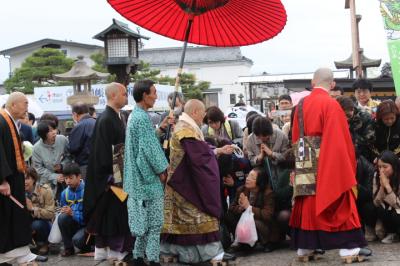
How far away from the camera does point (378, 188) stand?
574 centimetres

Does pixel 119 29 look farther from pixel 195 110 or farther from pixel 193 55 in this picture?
pixel 193 55

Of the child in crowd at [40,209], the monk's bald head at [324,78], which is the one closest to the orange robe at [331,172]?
the monk's bald head at [324,78]

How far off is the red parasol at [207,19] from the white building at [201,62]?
49.1 metres

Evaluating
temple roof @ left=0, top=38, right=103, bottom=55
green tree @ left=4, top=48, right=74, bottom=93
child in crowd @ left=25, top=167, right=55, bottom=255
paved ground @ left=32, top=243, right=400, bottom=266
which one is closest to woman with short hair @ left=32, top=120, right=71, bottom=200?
child in crowd @ left=25, top=167, right=55, bottom=255

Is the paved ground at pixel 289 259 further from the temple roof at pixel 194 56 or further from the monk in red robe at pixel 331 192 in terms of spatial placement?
the temple roof at pixel 194 56

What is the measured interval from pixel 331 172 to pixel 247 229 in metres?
1.24

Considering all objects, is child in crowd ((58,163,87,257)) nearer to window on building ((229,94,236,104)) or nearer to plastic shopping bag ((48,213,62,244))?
plastic shopping bag ((48,213,62,244))

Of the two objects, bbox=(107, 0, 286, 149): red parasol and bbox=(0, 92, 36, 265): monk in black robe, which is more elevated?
bbox=(107, 0, 286, 149): red parasol

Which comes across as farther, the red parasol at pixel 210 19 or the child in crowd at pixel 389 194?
the child in crowd at pixel 389 194

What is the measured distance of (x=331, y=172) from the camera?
471 cm

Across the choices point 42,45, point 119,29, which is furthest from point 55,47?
point 119,29

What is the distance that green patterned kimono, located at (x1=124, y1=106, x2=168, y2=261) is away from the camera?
15.9 ft

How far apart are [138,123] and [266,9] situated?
153 centimetres

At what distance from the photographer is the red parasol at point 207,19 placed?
15.1 feet
